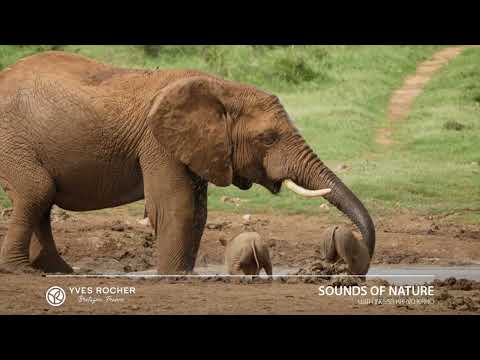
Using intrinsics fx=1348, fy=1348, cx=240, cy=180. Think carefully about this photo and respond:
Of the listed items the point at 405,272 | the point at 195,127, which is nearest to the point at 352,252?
the point at 405,272

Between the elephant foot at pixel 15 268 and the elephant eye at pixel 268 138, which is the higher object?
the elephant eye at pixel 268 138

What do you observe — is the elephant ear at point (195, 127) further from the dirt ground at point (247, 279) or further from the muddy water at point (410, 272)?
the muddy water at point (410, 272)

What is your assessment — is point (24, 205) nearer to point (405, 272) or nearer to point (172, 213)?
point (172, 213)

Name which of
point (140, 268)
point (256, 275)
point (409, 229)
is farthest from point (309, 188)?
point (409, 229)

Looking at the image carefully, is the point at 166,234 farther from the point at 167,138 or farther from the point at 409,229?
the point at 409,229

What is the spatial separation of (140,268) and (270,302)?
3298 mm

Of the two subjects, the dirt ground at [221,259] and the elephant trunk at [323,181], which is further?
the elephant trunk at [323,181]

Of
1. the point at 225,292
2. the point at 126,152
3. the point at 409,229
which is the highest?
the point at 126,152

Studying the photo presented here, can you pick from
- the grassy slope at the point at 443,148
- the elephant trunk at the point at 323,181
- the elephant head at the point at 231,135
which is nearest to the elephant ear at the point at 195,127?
the elephant head at the point at 231,135

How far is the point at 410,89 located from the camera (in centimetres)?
2138

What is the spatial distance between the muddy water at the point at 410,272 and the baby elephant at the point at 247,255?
846mm

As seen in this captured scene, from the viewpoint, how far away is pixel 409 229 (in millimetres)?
16688

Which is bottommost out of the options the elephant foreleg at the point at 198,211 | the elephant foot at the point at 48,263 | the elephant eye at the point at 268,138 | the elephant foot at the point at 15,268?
the elephant foot at the point at 48,263

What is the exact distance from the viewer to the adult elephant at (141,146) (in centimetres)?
1228
